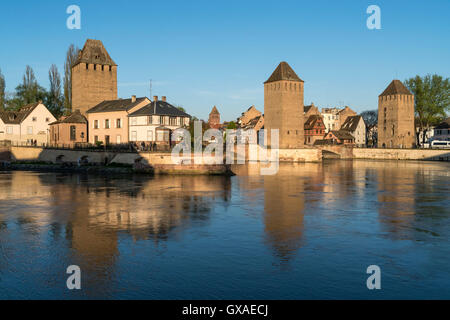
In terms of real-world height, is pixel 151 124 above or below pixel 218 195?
above

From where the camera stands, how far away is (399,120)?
3250 inches

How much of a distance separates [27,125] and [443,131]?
7807 cm

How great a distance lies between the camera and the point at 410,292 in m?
9.73

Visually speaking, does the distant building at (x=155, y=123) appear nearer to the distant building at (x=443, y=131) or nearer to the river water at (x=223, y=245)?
the river water at (x=223, y=245)

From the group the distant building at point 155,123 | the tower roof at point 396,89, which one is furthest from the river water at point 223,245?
the tower roof at point 396,89

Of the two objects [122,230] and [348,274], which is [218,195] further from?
[348,274]

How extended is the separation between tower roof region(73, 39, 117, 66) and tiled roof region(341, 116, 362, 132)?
56485mm

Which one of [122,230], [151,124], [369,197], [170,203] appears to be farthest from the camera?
[151,124]

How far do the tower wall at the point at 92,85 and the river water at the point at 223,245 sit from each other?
117ft

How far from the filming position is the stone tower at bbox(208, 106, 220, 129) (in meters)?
65.2

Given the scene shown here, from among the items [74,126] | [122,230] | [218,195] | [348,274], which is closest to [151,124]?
[74,126]

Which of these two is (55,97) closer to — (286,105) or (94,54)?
(94,54)

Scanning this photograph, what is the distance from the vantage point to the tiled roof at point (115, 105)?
51856 mm

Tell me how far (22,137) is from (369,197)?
53170 mm
